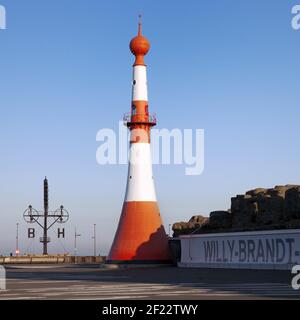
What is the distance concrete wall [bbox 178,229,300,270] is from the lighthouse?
2.78 m

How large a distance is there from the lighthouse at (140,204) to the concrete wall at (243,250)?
2.78 meters

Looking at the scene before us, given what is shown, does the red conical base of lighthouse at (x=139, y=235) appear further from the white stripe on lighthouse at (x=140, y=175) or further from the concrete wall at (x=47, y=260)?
the concrete wall at (x=47, y=260)

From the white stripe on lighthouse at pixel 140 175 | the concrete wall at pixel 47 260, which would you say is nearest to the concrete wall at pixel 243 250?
the white stripe on lighthouse at pixel 140 175

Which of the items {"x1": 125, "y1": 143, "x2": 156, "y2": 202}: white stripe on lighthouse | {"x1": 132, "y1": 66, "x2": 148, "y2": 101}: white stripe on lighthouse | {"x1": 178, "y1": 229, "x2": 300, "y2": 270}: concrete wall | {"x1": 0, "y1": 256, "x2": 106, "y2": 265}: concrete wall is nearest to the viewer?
{"x1": 178, "y1": 229, "x2": 300, "y2": 270}: concrete wall

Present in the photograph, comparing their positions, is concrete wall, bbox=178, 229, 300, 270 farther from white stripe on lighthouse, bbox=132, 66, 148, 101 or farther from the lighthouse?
white stripe on lighthouse, bbox=132, 66, 148, 101

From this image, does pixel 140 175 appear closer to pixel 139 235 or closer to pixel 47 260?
pixel 139 235

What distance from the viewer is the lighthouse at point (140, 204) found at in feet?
162

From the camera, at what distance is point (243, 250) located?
150 feet

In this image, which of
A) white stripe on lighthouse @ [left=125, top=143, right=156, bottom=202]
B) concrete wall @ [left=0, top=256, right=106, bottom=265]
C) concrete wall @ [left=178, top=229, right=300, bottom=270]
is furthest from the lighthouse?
concrete wall @ [left=0, top=256, right=106, bottom=265]

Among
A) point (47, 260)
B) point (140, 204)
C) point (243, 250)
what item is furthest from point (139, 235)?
point (47, 260)

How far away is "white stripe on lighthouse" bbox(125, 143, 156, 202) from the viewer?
49.3 meters

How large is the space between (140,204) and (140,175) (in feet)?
7.03

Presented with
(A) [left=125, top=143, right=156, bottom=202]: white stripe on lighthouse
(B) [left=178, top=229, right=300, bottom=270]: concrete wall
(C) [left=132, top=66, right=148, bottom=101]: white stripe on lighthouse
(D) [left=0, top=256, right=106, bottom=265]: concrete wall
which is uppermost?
(C) [left=132, top=66, right=148, bottom=101]: white stripe on lighthouse
